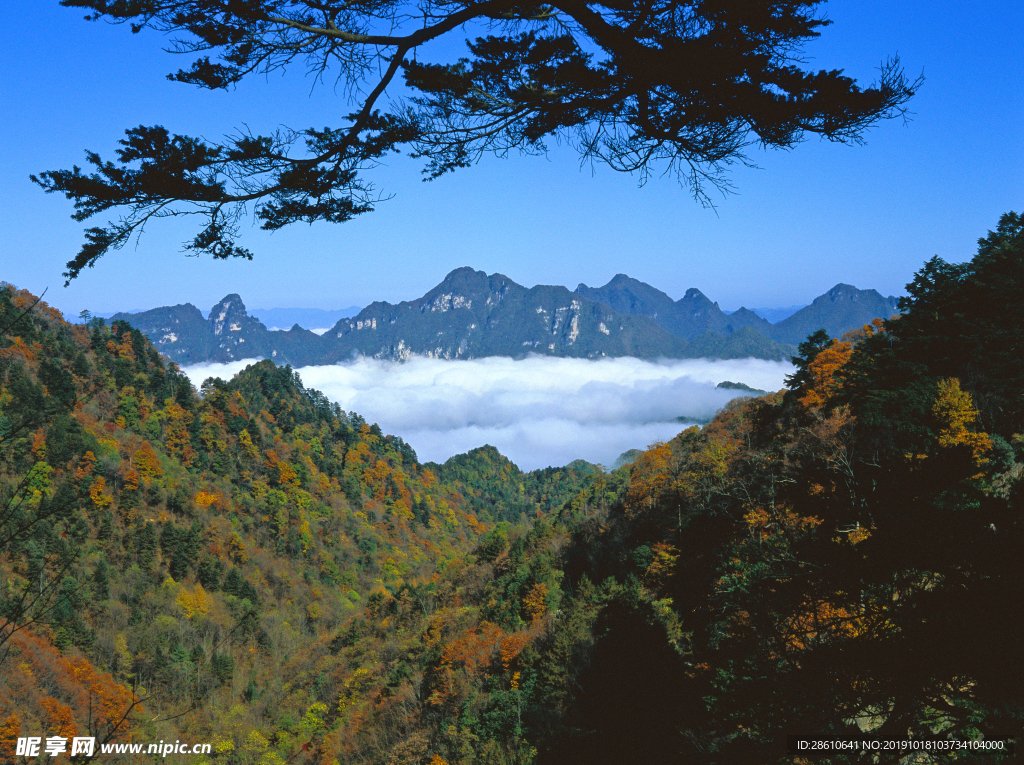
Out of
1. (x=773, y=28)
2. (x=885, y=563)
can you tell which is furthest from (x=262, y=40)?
(x=885, y=563)

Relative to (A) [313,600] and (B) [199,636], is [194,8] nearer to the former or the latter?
(B) [199,636]

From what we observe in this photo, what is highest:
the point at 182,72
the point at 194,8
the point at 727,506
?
the point at 194,8

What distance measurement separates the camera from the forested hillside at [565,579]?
4312 mm

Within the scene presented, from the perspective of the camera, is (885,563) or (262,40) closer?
(262,40)

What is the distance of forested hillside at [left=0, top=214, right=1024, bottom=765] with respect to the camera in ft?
14.1

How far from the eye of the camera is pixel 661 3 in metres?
3.75

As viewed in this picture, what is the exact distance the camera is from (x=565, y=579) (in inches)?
1319

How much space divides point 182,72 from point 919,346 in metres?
22.5

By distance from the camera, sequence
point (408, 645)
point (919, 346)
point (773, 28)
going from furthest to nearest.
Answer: point (408, 645)
point (919, 346)
point (773, 28)

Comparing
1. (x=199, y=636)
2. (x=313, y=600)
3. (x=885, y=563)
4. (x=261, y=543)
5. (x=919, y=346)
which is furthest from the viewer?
(x=261, y=543)

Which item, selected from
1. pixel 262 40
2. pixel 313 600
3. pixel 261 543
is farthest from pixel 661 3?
pixel 261 543

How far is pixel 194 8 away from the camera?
3.73 metres

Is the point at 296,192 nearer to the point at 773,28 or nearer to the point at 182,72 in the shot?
the point at 182,72

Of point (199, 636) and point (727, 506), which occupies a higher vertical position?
point (727, 506)
